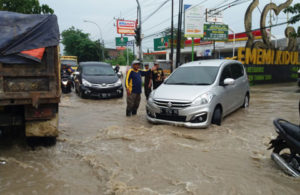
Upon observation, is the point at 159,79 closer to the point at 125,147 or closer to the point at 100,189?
the point at 125,147

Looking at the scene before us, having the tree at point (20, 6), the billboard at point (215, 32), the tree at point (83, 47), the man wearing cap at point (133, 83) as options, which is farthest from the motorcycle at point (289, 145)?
the tree at point (83, 47)

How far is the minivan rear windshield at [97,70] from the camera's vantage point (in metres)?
11.4

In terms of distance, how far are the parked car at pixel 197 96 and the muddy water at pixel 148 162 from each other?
0.25 meters

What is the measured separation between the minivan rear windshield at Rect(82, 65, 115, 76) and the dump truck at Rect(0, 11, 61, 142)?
7.11 metres

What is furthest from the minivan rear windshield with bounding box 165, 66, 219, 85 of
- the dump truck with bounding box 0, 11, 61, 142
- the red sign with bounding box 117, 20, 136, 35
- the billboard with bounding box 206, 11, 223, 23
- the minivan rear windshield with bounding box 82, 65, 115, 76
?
the red sign with bounding box 117, 20, 136, 35

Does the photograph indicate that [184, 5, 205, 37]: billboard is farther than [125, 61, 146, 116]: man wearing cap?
Yes

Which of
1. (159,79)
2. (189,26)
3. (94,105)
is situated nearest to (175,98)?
(159,79)

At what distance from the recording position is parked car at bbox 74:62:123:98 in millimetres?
10539

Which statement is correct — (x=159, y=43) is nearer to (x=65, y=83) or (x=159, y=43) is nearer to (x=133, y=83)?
(x=65, y=83)

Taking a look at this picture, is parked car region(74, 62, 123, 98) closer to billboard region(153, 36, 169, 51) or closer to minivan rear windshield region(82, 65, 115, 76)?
minivan rear windshield region(82, 65, 115, 76)

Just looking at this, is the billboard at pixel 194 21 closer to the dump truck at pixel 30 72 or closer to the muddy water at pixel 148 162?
the muddy water at pixel 148 162

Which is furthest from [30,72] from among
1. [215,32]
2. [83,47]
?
[83,47]

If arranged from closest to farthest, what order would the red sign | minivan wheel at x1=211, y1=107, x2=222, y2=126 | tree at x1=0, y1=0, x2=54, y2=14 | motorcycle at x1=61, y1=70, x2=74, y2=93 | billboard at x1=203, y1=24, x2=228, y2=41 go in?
minivan wheel at x1=211, y1=107, x2=222, y2=126, tree at x1=0, y1=0, x2=54, y2=14, motorcycle at x1=61, y1=70, x2=74, y2=93, billboard at x1=203, y1=24, x2=228, y2=41, the red sign

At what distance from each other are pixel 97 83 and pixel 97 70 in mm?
1278
